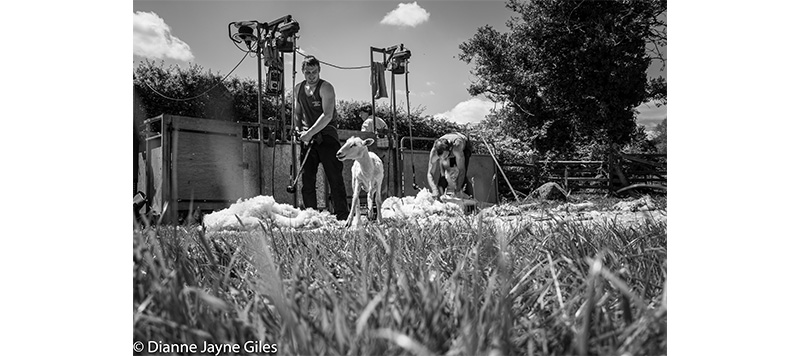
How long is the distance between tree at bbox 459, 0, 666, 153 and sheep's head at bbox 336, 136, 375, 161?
0.81 m

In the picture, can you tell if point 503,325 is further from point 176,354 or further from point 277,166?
point 277,166

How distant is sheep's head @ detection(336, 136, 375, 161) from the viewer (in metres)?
2.91

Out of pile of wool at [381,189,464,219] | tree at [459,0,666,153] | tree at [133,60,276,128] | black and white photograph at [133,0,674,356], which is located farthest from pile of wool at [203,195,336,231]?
tree at [133,60,276,128]

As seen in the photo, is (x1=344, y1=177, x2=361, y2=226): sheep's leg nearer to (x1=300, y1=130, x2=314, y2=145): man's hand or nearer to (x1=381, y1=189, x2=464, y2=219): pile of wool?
(x1=381, y1=189, x2=464, y2=219): pile of wool

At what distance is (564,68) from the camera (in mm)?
2309

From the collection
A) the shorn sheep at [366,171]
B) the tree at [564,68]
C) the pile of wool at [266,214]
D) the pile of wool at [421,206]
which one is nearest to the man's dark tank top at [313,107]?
the shorn sheep at [366,171]

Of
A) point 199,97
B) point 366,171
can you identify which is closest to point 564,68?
point 366,171

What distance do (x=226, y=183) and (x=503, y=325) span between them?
372cm

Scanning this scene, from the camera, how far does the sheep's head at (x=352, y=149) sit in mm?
2910

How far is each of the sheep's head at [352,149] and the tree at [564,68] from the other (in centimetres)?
81

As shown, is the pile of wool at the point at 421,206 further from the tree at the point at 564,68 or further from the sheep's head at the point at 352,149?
the tree at the point at 564,68

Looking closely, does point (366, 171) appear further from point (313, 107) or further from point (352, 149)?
point (313, 107)

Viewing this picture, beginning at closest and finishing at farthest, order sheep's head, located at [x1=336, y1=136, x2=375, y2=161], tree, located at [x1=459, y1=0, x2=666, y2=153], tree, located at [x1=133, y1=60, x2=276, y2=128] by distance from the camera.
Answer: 1. tree, located at [x1=459, y1=0, x2=666, y2=153]
2. sheep's head, located at [x1=336, y1=136, x2=375, y2=161]
3. tree, located at [x1=133, y1=60, x2=276, y2=128]

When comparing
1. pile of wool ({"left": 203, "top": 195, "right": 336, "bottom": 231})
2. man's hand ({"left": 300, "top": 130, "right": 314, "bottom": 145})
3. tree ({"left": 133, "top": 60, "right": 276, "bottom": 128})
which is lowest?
pile of wool ({"left": 203, "top": 195, "right": 336, "bottom": 231})
